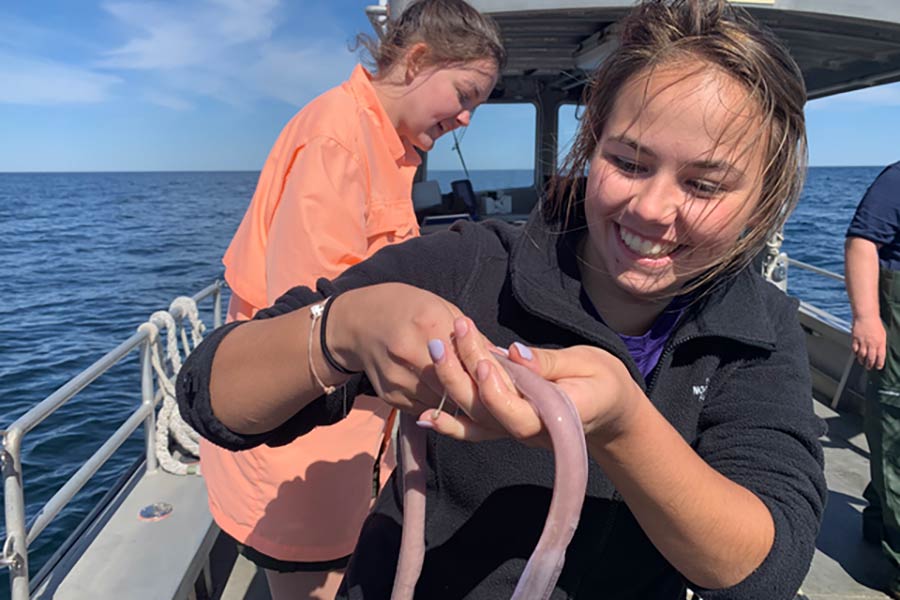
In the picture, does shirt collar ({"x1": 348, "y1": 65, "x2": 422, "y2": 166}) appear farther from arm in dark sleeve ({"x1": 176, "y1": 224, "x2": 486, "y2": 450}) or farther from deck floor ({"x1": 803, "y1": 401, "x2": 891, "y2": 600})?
deck floor ({"x1": 803, "y1": 401, "x2": 891, "y2": 600})

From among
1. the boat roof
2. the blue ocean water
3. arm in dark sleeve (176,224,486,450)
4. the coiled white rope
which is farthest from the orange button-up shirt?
the blue ocean water

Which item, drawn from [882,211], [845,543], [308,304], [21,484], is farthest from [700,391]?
[845,543]

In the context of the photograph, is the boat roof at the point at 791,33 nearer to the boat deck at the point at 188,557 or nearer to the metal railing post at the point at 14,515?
the metal railing post at the point at 14,515

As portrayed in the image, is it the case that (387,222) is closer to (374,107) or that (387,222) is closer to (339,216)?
(339,216)

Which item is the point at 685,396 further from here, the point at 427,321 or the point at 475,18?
the point at 475,18

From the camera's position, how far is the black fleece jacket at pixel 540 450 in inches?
46.2

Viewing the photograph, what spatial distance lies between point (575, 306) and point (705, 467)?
376 mm

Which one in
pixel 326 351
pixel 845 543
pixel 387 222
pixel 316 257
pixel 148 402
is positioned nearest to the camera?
pixel 326 351

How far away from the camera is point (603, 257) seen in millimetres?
1271

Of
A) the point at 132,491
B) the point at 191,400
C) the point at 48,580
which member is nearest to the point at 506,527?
the point at 191,400

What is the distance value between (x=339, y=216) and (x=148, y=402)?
2.44 metres

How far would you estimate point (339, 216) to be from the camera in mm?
1637

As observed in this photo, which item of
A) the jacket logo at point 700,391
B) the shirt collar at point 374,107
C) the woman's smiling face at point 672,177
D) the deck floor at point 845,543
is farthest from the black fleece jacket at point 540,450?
the deck floor at point 845,543

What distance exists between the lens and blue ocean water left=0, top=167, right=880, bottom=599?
8.25 metres
